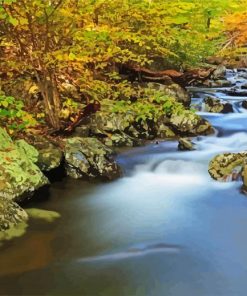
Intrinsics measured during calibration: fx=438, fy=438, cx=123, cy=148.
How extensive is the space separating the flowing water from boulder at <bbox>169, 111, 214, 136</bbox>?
172cm

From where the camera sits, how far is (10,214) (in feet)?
15.9

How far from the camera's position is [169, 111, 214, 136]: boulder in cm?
909

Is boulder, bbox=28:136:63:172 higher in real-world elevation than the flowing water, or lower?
higher

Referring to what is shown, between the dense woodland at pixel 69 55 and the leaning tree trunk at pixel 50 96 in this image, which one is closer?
the dense woodland at pixel 69 55

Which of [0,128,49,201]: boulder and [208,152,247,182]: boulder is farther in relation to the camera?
[208,152,247,182]: boulder

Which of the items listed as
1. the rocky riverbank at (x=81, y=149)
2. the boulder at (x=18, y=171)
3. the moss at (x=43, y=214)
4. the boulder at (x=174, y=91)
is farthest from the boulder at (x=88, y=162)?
the boulder at (x=174, y=91)

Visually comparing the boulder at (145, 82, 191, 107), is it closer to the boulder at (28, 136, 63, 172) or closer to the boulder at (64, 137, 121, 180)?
the boulder at (64, 137, 121, 180)

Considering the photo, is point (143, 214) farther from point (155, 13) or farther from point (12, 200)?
point (155, 13)

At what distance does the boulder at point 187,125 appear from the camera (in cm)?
909

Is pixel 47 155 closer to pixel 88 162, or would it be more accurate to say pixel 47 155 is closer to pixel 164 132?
pixel 88 162

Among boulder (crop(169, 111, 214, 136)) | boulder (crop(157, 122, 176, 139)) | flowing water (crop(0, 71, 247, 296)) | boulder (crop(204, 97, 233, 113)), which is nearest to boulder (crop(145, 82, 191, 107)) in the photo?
boulder (crop(204, 97, 233, 113))

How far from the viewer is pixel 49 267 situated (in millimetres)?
4055

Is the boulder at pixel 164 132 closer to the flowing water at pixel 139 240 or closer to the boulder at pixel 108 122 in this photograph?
the boulder at pixel 108 122

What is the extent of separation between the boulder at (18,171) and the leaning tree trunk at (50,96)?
170cm
